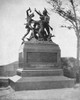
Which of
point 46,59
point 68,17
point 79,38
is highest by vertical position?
point 68,17

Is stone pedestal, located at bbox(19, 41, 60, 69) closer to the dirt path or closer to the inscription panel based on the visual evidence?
the inscription panel

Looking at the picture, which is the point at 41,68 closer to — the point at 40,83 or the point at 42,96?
the point at 40,83

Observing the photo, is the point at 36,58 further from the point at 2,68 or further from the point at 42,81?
the point at 2,68

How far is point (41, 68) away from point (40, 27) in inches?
119

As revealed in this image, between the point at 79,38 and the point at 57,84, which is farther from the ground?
the point at 79,38

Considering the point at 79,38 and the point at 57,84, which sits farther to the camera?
the point at 79,38

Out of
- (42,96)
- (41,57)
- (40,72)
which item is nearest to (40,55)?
(41,57)

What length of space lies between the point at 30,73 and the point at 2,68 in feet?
22.3

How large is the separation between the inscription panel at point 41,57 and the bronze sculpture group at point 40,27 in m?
1.35

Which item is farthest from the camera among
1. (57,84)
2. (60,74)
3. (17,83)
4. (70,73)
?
(70,73)

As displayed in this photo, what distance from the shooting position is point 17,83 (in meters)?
13.0

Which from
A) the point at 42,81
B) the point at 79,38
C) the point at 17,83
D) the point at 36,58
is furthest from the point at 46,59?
the point at 79,38

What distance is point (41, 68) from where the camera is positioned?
47.5 feet

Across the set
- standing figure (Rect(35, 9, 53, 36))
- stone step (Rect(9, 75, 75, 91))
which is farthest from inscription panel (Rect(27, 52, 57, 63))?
standing figure (Rect(35, 9, 53, 36))
